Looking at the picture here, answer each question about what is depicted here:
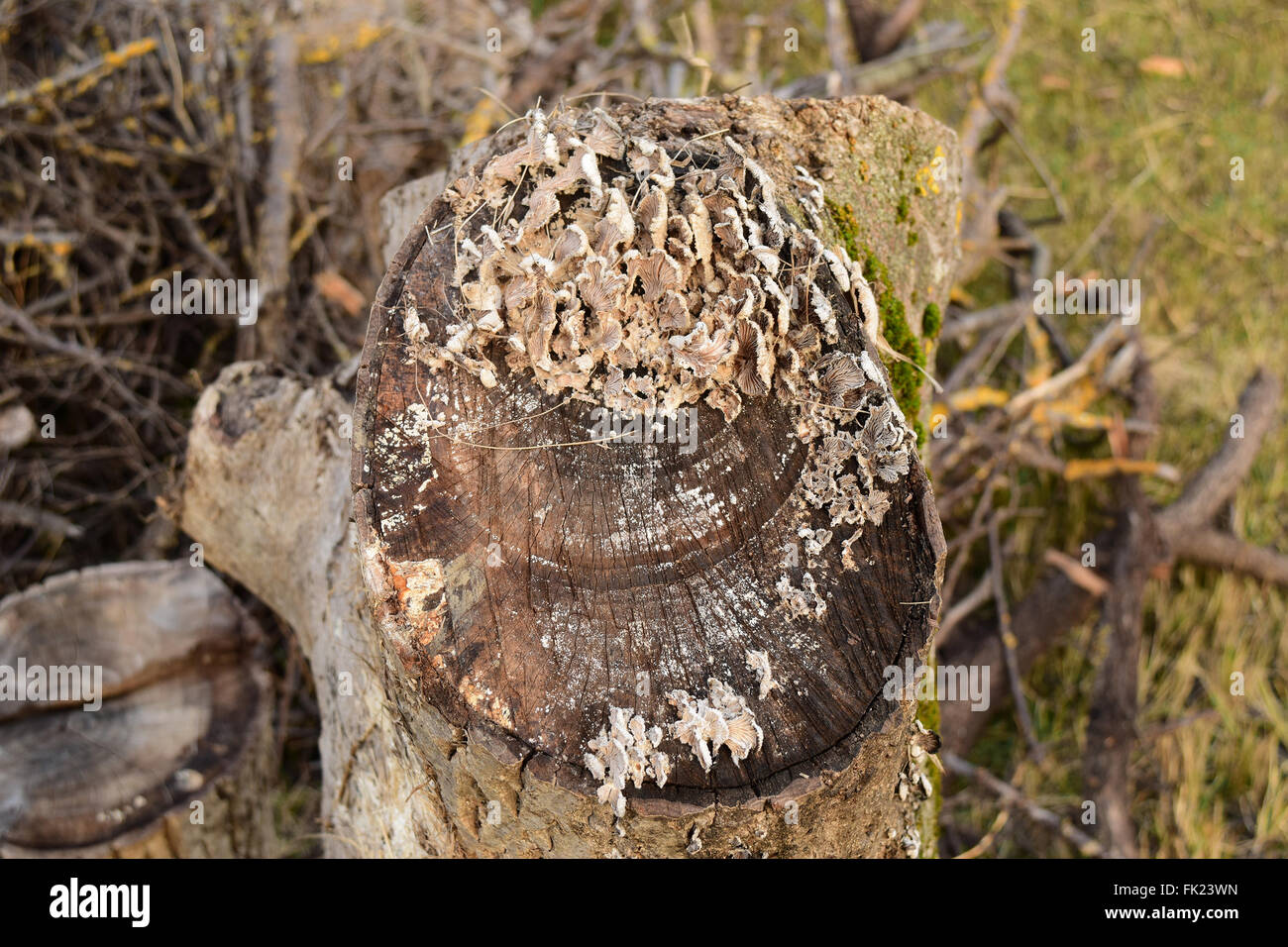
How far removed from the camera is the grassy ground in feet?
10.4

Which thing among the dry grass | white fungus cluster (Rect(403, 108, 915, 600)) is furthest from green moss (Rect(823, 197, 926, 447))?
the dry grass

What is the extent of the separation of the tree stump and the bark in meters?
1.11

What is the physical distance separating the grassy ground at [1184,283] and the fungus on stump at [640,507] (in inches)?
84.5

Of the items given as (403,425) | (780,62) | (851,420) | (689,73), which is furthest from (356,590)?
(780,62)

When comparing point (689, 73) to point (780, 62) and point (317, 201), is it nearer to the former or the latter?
point (780, 62)

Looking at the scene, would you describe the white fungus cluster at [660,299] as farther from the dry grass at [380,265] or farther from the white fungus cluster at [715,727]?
the dry grass at [380,265]

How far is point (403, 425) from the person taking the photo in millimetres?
1447

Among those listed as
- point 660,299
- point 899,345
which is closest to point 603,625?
point 660,299

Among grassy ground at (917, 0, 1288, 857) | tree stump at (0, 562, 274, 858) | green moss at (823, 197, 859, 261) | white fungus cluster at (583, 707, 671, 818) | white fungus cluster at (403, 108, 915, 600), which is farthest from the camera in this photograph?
grassy ground at (917, 0, 1288, 857)

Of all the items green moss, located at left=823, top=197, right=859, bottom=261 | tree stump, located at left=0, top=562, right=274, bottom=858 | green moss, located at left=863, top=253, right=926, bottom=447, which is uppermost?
green moss, located at left=823, top=197, right=859, bottom=261

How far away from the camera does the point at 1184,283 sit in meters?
4.14

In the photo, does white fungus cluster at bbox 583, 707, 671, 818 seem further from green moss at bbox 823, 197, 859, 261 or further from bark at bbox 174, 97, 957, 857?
green moss at bbox 823, 197, 859, 261

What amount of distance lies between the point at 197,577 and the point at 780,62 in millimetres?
3771

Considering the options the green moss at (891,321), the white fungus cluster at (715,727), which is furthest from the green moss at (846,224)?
the white fungus cluster at (715,727)
